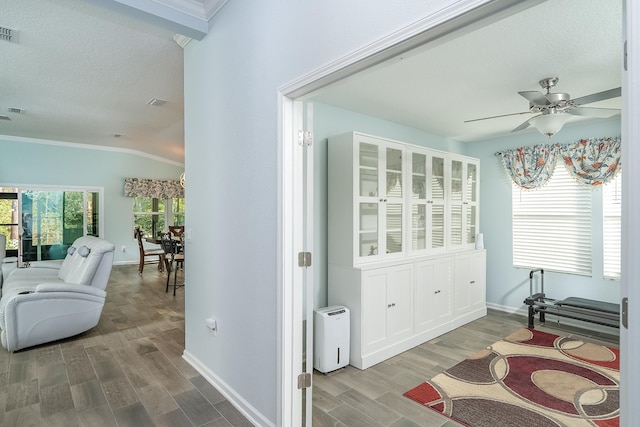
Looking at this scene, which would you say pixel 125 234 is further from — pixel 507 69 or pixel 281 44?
pixel 507 69

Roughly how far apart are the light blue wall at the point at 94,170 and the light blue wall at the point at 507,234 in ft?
24.4

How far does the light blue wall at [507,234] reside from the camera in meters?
4.16

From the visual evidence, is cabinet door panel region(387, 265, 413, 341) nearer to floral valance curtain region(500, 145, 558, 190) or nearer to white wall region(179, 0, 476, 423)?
white wall region(179, 0, 476, 423)

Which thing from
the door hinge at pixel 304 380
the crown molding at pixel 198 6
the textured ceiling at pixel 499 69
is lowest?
the door hinge at pixel 304 380

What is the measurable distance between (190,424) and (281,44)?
2.32 meters

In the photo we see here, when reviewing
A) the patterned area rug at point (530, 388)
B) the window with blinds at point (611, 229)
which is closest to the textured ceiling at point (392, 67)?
the window with blinds at point (611, 229)

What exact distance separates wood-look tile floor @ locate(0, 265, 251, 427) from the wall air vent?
8.93 ft

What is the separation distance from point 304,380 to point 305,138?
54.2 inches

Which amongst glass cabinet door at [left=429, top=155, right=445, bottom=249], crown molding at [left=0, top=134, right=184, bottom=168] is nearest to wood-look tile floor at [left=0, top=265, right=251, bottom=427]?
glass cabinet door at [left=429, top=155, right=445, bottom=249]

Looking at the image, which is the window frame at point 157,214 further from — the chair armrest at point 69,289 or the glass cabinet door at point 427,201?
the glass cabinet door at point 427,201

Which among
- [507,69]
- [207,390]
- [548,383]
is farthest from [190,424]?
[507,69]

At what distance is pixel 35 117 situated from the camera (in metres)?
5.39

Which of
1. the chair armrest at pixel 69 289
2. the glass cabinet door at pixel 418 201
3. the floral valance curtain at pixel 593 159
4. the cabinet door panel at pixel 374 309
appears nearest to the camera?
the cabinet door panel at pixel 374 309

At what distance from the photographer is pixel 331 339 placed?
2.96 m
